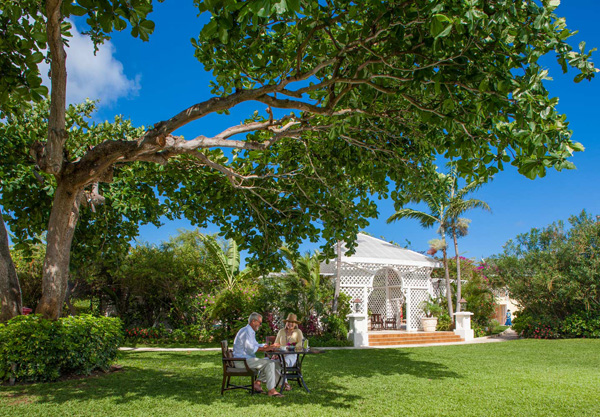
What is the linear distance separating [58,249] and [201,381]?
3.84 meters

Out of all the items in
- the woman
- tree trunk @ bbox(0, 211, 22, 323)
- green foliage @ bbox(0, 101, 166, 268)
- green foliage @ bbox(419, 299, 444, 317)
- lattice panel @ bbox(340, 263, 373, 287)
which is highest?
green foliage @ bbox(0, 101, 166, 268)

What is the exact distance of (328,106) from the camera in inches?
247

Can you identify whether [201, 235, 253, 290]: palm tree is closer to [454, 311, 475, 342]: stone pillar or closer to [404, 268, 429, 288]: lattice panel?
[404, 268, 429, 288]: lattice panel

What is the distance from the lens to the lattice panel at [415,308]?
2273cm

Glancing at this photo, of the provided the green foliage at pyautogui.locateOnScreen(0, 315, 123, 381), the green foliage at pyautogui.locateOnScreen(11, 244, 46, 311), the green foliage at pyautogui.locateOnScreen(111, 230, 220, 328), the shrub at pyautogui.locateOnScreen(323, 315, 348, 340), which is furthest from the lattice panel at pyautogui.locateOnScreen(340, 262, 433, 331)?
the green foliage at pyautogui.locateOnScreen(11, 244, 46, 311)

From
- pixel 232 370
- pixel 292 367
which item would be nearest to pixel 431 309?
pixel 292 367

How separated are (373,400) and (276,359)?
1.83 meters

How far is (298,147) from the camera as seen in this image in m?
9.49

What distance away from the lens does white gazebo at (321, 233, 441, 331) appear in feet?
67.3

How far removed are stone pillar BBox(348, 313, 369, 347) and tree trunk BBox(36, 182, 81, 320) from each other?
11.7 metres

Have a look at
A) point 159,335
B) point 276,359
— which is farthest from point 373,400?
point 159,335

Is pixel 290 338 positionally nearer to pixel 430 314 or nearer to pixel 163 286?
pixel 163 286

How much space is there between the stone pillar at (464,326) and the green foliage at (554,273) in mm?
2864

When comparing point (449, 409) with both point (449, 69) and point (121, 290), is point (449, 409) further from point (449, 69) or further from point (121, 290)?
point (121, 290)
